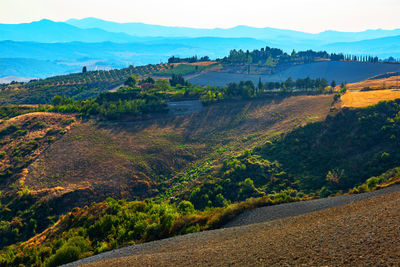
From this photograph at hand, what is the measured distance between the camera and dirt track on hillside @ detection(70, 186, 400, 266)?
14570mm

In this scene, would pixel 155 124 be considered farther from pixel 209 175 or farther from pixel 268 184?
pixel 268 184

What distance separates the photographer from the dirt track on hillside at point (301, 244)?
1457 centimetres

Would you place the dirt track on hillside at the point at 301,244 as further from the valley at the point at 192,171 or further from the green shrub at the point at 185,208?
the green shrub at the point at 185,208

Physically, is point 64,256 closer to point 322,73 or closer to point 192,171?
point 192,171

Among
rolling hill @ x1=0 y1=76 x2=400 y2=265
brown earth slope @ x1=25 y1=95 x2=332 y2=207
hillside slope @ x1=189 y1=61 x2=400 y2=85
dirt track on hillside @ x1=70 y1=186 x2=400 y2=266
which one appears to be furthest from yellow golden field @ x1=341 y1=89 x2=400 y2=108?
hillside slope @ x1=189 y1=61 x2=400 y2=85

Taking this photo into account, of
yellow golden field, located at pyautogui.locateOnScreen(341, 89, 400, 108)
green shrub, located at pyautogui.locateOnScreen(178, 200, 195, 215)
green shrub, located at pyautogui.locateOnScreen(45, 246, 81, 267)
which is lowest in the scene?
green shrub, located at pyautogui.locateOnScreen(178, 200, 195, 215)

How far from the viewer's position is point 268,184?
46469 mm

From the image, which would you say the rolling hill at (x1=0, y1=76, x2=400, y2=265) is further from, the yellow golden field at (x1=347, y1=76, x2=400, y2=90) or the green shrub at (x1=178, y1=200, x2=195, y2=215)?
the yellow golden field at (x1=347, y1=76, x2=400, y2=90)

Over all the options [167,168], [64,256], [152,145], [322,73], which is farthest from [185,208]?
[322,73]

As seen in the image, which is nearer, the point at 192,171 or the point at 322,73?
the point at 192,171

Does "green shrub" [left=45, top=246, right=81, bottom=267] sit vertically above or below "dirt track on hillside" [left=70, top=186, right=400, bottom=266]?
below

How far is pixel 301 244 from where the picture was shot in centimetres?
1723

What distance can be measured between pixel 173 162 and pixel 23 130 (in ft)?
130

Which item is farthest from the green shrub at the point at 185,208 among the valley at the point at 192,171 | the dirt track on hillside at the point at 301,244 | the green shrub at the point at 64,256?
the green shrub at the point at 64,256
